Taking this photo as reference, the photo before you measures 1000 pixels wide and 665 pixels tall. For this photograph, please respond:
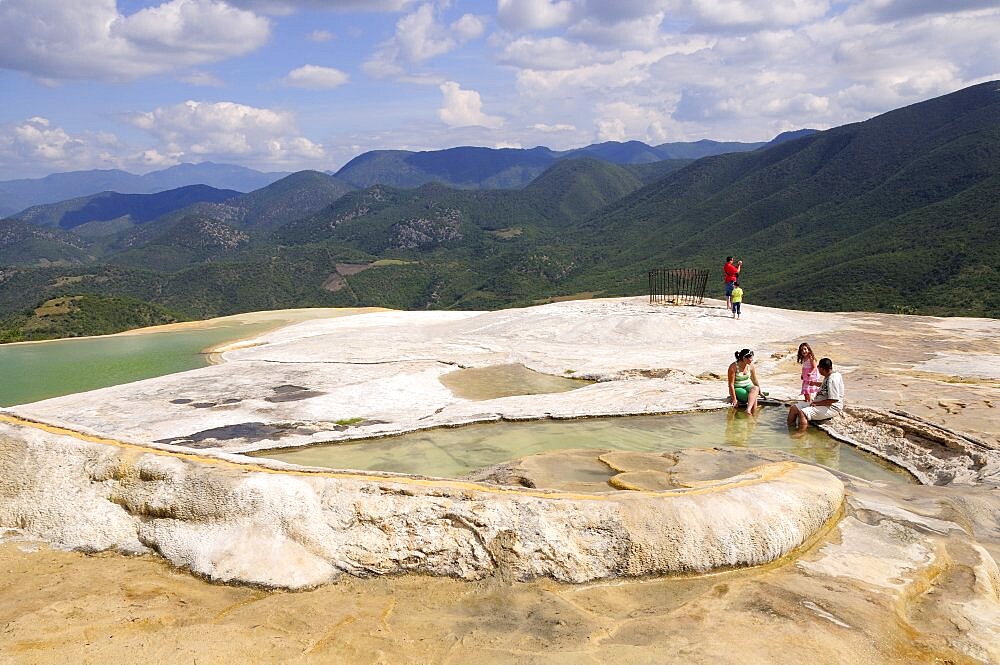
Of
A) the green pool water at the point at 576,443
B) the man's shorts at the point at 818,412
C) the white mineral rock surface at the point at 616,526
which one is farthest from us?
the man's shorts at the point at 818,412

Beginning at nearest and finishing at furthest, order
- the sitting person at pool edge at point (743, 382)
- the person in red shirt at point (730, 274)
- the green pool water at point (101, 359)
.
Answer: the sitting person at pool edge at point (743, 382) < the green pool water at point (101, 359) < the person in red shirt at point (730, 274)

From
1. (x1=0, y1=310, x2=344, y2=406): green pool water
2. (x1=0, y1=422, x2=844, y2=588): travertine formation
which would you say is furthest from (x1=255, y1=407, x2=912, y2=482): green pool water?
(x1=0, y1=310, x2=344, y2=406): green pool water

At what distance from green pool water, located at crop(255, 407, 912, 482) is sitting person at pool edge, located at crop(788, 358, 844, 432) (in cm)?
29

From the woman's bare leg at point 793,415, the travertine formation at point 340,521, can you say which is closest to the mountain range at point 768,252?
the travertine formation at point 340,521

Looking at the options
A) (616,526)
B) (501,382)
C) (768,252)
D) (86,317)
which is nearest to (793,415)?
(501,382)

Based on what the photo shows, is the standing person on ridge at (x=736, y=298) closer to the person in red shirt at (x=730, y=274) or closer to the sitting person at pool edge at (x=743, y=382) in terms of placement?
the person in red shirt at (x=730, y=274)

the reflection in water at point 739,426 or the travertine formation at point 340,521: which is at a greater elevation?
the travertine formation at point 340,521

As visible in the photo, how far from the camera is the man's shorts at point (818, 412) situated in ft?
40.3

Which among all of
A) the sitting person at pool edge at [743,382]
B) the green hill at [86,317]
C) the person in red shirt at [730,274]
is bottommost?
the green hill at [86,317]

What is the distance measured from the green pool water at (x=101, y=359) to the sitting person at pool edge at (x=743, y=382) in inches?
728

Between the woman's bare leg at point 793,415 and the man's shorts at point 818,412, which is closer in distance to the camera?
the man's shorts at point 818,412

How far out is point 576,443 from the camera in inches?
456

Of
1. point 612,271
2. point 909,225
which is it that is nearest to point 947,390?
point 909,225

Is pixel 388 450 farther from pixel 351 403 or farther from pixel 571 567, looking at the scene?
pixel 571 567
